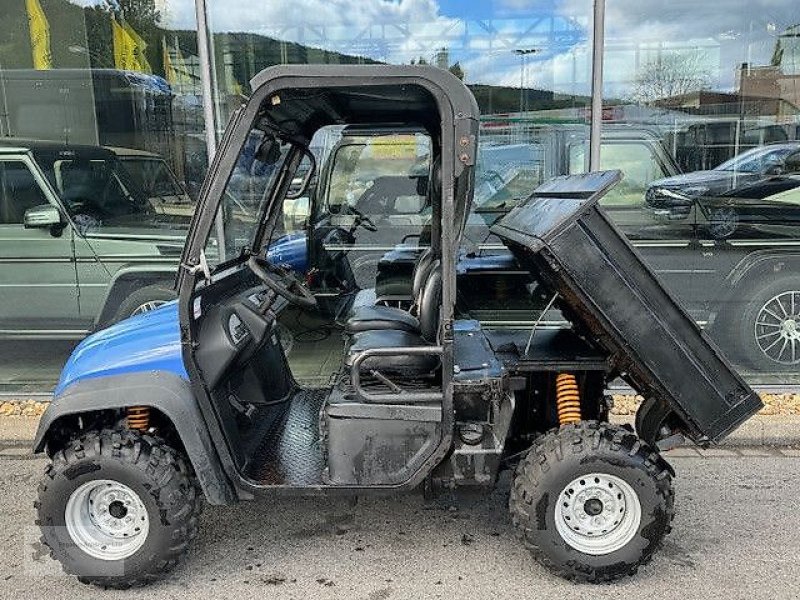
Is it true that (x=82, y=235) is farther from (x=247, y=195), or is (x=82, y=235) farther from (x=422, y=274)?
(x=422, y=274)

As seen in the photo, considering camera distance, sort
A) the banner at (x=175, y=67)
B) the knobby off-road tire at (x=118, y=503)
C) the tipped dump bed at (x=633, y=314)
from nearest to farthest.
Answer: the tipped dump bed at (x=633, y=314) < the knobby off-road tire at (x=118, y=503) < the banner at (x=175, y=67)

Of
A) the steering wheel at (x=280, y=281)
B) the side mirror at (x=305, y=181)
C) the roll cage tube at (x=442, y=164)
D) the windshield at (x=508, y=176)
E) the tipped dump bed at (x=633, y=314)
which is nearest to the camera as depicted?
the roll cage tube at (x=442, y=164)

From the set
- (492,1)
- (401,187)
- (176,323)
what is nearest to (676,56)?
(492,1)

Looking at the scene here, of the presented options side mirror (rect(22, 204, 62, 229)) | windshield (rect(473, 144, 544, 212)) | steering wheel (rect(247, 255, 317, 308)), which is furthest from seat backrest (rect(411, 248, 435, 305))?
side mirror (rect(22, 204, 62, 229))

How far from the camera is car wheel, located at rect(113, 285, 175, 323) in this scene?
5.69m

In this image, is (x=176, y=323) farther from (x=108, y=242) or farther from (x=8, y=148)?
(x=8, y=148)

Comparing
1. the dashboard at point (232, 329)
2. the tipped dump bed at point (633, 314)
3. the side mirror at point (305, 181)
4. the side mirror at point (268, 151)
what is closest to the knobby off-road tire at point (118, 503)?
the dashboard at point (232, 329)

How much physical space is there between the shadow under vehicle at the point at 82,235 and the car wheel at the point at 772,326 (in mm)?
4639

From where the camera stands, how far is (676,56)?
5609mm

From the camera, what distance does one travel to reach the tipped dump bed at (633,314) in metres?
2.81

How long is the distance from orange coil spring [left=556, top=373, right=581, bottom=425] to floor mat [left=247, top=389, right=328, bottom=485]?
1.13m

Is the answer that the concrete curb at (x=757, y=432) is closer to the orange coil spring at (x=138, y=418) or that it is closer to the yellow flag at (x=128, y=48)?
the orange coil spring at (x=138, y=418)

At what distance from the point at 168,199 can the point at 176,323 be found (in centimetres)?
284

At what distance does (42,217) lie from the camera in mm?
5676
